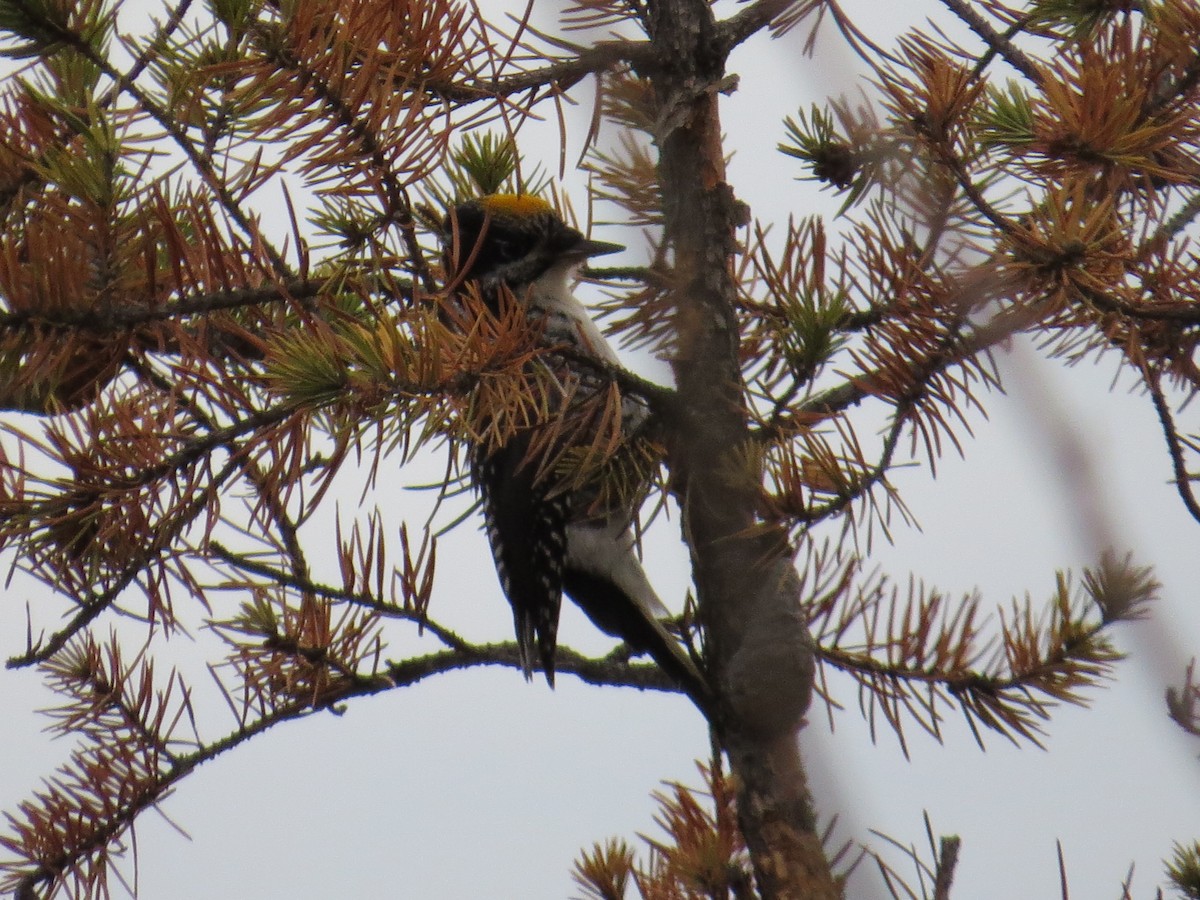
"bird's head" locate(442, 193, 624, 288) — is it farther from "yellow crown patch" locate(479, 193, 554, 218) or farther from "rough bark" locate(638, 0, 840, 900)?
"rough bark" locate(638, 0, 840, 900)

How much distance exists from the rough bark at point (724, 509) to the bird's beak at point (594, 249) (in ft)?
3.11

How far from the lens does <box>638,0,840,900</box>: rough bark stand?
109 cm

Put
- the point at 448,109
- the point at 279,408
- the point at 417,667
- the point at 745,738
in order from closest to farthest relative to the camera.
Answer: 1. the point at 279,408
2. the point at 448,109
3. the point at 745,738
4. the point at 417,667

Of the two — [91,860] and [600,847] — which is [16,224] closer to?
[91,860]

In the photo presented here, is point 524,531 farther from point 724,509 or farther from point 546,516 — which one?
point 724,509

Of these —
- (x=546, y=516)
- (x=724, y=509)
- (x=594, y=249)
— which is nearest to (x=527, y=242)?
(x=594, y=249)

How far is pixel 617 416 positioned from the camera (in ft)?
3.58

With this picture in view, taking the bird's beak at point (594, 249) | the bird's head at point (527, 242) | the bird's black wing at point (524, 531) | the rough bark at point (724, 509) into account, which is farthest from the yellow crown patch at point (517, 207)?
the rough bark at point (724, 509)

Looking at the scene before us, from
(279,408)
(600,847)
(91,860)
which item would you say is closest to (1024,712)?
(600,847)

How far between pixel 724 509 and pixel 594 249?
1.19 m

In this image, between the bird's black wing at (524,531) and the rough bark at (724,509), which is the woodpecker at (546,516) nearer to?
the bird's black wing at (524,531)

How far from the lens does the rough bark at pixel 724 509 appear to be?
1.09 meters

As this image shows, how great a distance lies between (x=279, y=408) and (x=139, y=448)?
17cm

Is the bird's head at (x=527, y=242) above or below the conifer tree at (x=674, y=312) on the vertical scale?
above
